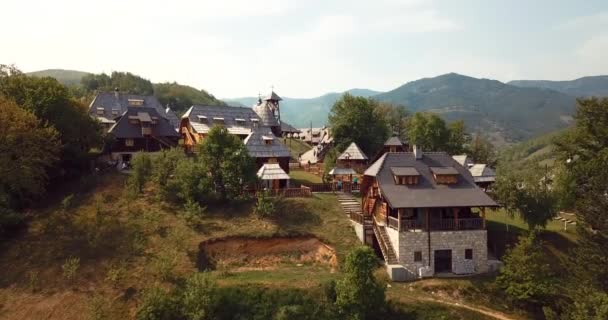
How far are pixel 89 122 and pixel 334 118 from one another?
34.0 m

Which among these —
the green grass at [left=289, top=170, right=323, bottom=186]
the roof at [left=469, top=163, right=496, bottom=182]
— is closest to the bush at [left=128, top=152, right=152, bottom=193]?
the green grass at [left=289, top=170, right=323, bottom=186]

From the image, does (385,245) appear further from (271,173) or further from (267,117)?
(267,117)

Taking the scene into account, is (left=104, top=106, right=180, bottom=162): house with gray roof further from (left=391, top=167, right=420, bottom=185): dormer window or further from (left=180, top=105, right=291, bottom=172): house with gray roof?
(left=391, top=167, right=420, bottom=185): dormer window

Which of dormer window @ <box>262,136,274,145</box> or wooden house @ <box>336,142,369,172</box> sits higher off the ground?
dormer window @ <box>262,136,274,145</box>

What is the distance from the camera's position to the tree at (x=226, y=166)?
33.2m

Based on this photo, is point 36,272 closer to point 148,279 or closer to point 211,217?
point 148,279

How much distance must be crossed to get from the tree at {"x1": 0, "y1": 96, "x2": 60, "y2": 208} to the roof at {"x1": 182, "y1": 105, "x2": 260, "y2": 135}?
777 inches

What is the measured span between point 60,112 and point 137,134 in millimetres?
8378

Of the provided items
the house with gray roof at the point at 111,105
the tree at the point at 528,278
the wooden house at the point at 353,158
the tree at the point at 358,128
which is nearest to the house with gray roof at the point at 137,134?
the house with gray roof at the point at 111,105

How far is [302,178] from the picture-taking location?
45719mm

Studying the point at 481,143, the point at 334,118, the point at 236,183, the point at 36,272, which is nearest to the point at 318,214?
the point at 236,183

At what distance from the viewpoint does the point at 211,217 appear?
31.9m

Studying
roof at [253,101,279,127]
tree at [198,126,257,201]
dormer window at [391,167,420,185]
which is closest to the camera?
dormer window at [391,167,420,185]

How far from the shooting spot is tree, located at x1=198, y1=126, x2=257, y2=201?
1305 inches
